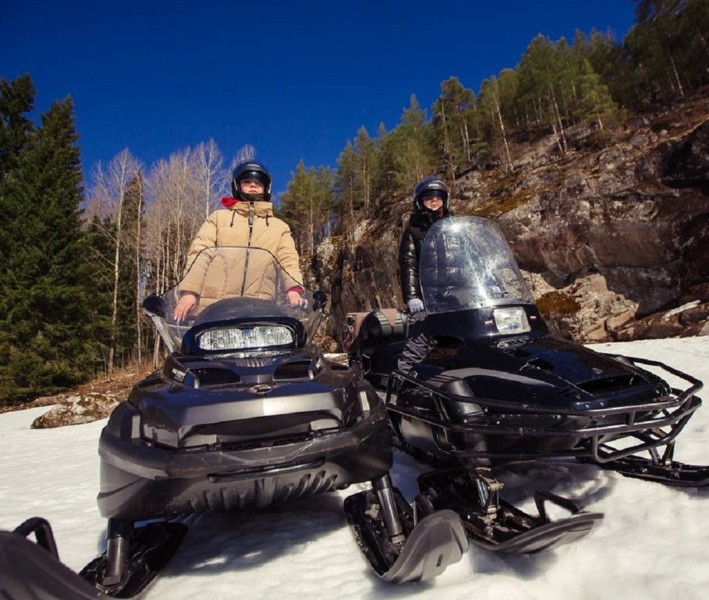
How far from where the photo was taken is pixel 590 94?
2886 centimetres

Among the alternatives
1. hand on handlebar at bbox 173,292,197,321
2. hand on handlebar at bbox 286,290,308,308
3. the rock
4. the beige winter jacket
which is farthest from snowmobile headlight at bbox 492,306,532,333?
the rock

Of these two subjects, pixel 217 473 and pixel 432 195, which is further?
pixel 432 195

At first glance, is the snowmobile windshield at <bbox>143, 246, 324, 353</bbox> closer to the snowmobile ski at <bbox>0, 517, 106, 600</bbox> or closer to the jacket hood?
the jacket hood

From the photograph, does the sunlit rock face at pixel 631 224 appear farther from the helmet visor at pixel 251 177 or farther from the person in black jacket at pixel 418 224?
the helmet visor at pixel 251 177

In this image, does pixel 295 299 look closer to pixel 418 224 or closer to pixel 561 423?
pixel 561 423

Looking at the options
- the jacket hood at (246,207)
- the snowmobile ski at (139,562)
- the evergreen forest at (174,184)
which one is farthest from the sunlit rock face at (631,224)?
the snowmobile ski at (139,562)

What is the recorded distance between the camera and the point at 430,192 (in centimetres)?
394

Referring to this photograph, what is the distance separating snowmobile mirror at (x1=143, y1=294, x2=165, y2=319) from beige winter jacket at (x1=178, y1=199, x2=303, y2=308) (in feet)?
0.54

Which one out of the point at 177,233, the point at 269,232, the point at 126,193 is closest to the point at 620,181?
the point at 269,232

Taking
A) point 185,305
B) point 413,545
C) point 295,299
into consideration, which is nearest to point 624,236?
point 295,299

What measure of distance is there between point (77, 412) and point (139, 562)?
29.9 feet

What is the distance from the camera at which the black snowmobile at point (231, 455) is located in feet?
5.30

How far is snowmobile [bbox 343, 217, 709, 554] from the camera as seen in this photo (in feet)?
6.45

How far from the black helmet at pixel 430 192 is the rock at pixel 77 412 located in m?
8.64
